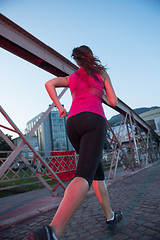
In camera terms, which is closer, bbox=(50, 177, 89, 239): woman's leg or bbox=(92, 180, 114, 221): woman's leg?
bbox=(50, 177, 89, 239): woman's leg

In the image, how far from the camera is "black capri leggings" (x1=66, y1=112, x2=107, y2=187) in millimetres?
1180

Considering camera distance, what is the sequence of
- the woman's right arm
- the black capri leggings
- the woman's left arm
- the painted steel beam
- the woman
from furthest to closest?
the painted steel beam → the woman's right arm → the woman's left arm → the black capri leggings → the woman

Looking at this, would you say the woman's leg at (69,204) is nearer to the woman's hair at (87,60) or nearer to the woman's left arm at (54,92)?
the woman's left arm at (54,92)

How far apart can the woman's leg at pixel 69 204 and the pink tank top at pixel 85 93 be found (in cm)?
60

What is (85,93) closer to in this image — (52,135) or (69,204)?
(69,204)

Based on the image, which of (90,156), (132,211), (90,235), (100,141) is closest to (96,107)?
(100,141)

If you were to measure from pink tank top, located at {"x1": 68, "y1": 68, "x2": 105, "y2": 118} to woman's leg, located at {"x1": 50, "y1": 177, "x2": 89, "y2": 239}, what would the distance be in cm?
60

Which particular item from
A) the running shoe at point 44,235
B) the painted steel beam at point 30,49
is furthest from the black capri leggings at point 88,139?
the painted steel beam at point 30,49

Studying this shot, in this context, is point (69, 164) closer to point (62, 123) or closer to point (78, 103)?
point (78, 103)

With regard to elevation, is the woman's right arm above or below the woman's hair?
below

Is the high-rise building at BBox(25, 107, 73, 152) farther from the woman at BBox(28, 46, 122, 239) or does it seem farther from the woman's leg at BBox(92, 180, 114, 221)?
the woman at BBox(28, 46, 122, 239)

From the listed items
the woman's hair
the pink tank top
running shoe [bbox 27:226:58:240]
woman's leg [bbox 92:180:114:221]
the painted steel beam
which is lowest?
woman's leg [bbox 92:180:114:221]

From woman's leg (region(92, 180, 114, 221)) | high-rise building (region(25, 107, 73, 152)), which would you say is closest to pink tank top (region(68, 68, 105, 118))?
woman's leg (region(92, 180, 114, 221))

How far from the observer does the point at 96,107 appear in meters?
1.43
